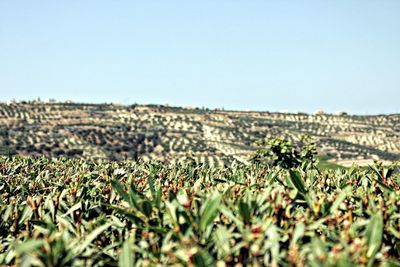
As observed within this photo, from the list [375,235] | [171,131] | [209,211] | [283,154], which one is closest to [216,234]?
[209,211]

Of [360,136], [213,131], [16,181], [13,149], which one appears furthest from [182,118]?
[16,181]

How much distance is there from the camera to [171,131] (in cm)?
12825

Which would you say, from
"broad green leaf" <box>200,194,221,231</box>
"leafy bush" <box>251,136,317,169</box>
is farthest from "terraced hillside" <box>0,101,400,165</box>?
"broad green leaf" <box>200,194,221,231</box>

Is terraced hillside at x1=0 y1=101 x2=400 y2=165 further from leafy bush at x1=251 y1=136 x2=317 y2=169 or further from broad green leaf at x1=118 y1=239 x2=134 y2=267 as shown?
broad green leaf at x1=118 y1=239 x2=134 y2=267

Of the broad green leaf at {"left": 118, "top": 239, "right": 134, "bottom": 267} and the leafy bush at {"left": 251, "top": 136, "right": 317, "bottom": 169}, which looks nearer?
the broad green leaf at {"left": 118, "top": 239, "right": 134, "bottom": 267}

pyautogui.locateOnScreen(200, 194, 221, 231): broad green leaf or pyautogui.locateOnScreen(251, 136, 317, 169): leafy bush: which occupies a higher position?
pyautogui.locateOnScreen(200, 194, 221, 231): broad green leaf

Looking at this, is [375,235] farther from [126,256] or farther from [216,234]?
[126,256]

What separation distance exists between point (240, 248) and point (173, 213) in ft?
1.78

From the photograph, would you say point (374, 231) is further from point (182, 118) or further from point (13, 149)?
point (182, 118)

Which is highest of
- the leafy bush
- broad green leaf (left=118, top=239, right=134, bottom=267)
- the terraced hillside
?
broad green leaf (left=118, top=239, right=134, bottom=267)

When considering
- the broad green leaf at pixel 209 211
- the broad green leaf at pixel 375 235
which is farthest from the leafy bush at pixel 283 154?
the broad green leaf at pixel 375 235

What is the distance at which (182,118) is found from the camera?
148625mm

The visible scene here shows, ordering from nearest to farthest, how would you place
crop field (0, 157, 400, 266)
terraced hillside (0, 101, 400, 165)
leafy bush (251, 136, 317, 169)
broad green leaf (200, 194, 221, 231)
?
crop field (0, 157, 400, 266)
broad green leaf (200, 194, 221, 231)
leafy bush (251, 136, 317, 169)
terraced hillside (0, 101, 400, 165)

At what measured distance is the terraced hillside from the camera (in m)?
98.9
